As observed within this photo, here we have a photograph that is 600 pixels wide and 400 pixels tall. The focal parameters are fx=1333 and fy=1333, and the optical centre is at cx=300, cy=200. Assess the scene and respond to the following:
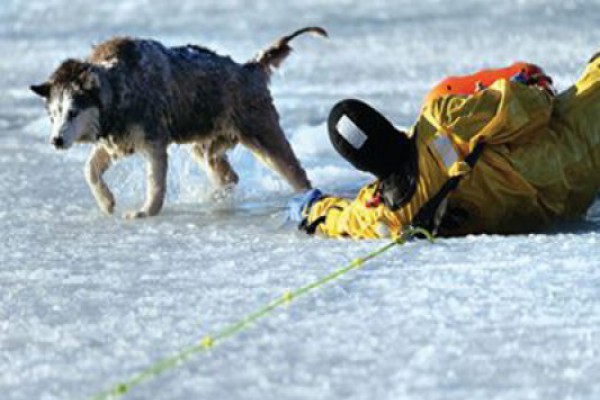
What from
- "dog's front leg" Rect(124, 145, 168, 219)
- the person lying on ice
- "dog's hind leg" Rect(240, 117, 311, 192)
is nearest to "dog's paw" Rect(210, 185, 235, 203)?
"dog's hind leg" Rect(240, 117, 311, 192)

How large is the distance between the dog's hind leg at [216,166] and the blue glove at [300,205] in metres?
1.27

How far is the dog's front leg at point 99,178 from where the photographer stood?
18.9 ft

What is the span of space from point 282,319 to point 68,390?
658 millimetres

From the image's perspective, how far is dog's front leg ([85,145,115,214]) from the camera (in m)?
5.76

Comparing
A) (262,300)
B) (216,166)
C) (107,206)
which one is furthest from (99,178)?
(262,300)

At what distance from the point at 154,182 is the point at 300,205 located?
85 centimetres

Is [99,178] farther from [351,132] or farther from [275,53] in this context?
[351,132]

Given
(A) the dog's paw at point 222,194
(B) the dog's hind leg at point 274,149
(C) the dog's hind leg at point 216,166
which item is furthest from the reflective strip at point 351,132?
(C) the dog's hind leg at point 216,166

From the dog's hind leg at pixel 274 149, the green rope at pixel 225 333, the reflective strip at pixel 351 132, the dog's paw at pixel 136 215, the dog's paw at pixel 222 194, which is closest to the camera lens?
the green rope at pixel 225 333

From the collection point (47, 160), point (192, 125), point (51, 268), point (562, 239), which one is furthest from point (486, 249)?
point (47, 160)

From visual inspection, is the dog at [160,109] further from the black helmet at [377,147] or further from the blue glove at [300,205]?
the black helmet at [377,147]

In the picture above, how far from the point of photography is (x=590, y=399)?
8.49 feet

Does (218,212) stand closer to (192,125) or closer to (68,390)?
(192,125)

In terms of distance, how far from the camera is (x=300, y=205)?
5156 millimetres
